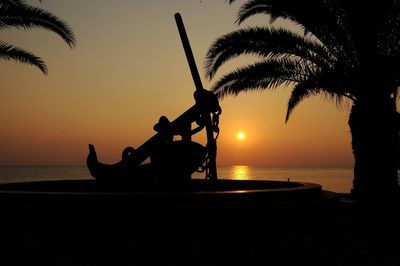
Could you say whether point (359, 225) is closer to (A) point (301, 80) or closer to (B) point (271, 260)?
(B) point (271, 260)

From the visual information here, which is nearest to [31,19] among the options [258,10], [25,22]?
[25,22]

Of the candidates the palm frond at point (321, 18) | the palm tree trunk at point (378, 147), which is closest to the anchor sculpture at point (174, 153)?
the palm frond at point (321, 18)

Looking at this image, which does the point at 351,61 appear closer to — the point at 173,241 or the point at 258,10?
the point at 258,10

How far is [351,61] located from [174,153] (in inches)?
240

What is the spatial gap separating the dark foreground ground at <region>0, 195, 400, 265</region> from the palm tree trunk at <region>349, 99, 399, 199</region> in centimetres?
609

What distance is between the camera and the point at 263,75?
12.5 meters

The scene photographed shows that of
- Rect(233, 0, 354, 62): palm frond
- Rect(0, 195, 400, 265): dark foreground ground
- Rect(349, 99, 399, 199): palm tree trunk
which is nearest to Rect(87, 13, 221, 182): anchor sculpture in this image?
Rect(0, 195, 400, 265): dark foreground ground

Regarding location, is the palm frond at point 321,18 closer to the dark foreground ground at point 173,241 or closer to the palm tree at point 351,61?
the palm tree at point 351,61

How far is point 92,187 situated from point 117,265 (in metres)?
4.63

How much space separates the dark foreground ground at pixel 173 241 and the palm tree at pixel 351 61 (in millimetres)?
6162

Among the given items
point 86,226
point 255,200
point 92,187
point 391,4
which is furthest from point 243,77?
point 86,226

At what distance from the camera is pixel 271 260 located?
5.42 meters

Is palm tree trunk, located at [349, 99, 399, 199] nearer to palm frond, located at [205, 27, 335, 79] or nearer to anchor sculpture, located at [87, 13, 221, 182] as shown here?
palm frond, located at [205, 27, 335, 79]

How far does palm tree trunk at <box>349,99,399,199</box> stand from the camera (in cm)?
1177
